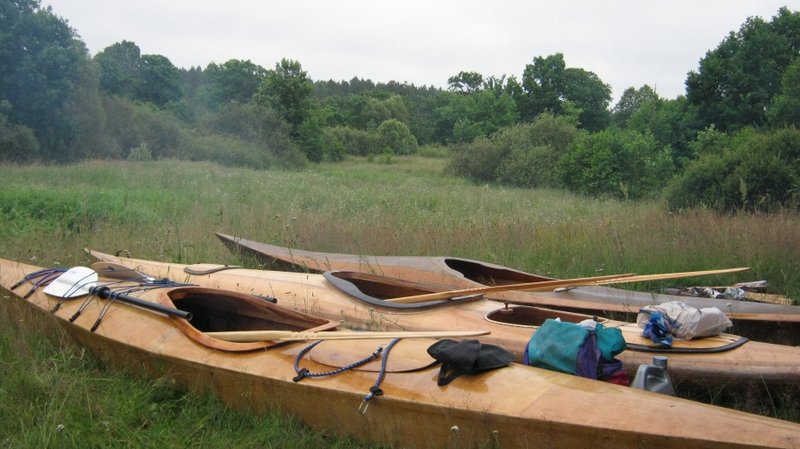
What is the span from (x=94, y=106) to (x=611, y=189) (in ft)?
57.8

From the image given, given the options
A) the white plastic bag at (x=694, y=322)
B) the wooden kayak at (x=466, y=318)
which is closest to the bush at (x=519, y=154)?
the wooden kayak at (x=466, y=318)

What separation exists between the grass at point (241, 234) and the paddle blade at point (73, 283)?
1.16 ft

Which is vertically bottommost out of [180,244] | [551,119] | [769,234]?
[180,244]

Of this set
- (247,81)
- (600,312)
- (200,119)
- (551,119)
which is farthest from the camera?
(247,81)

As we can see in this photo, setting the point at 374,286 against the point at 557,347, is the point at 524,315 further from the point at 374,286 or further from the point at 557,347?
the point at 374,286

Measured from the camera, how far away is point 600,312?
518cm

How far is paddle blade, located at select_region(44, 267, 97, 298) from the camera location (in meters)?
4.87

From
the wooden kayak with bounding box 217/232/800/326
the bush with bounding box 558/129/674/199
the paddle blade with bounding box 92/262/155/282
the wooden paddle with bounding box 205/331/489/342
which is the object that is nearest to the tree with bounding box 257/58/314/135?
the bush with bounding box 558/129/674/199

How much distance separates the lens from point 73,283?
4.93m

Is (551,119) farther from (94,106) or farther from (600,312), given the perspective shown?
(600,312)

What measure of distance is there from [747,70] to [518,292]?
18094 mm

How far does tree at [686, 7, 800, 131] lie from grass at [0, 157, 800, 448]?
30.4 feet

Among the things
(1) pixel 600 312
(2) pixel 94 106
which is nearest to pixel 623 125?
(2) pixel 94 106

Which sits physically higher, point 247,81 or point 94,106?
point 247,81
